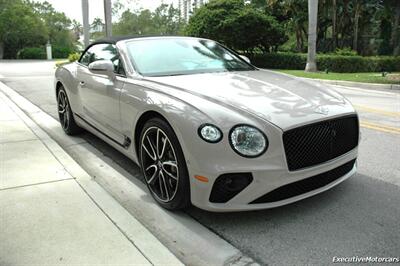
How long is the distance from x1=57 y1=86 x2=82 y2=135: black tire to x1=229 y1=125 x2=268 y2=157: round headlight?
3.55 m

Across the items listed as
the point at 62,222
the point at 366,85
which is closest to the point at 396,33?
the point at 366,85

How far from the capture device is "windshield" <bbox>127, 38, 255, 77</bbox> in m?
4.17

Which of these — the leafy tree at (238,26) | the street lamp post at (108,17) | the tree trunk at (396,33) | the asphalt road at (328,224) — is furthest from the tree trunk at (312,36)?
the asphalt road at (328,224)

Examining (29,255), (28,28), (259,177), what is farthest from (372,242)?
(28,28)

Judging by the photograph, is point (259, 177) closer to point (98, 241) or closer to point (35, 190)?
point (98, 241)

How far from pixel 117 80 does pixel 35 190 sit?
134cm

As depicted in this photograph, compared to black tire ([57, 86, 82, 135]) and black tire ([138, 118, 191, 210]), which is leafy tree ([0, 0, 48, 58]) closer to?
→ black tire ([57, 86, 82, 135])

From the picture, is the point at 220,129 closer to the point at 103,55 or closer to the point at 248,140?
the point at 248,140

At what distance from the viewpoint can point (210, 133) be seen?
3.00 metres

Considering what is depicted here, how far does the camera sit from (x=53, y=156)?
16.0 ft

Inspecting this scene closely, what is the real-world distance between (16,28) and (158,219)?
1636 inches

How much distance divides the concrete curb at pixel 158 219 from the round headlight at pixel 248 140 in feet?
2.32

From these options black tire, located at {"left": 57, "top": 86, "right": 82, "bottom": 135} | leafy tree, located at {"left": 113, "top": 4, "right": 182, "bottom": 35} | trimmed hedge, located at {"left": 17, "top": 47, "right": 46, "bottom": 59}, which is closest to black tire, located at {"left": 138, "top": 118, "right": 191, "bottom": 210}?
black tire, located at {"left": 57, "top": 86, "right": 82, "bottom": 135}

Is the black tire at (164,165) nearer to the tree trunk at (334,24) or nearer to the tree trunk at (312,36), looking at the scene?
the tree trunk at (312,36)
